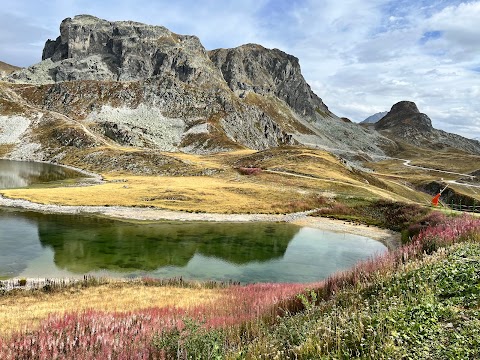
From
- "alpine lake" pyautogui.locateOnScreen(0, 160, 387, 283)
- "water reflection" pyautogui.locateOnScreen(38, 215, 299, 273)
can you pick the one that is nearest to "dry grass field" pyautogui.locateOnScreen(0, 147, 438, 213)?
"alpine lake" pyautogui.locateOnScreen(0, 160, 387, 283)

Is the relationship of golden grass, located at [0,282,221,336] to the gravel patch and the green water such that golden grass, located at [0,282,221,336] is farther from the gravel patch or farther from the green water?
the gravel patch

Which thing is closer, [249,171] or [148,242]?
[148,242]

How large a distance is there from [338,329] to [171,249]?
115 feet

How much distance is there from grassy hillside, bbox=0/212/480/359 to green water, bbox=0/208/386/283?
2146cm

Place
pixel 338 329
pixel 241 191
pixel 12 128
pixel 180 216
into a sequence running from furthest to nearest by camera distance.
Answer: pixel 12 128 < pixel 241 191 < pixel 180 216 < pixel 338 329

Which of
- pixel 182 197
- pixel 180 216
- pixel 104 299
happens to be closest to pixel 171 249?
pixel 180 216

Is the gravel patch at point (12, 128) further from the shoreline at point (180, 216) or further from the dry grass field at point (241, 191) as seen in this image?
the shoreline at point (180, 216)

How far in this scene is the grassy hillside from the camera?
7289mm

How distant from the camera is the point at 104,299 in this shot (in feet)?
70.3

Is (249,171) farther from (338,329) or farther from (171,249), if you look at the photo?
(338,329)

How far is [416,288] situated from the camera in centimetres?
1009

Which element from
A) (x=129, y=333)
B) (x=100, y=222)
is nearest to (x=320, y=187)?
(x=100, y=222)

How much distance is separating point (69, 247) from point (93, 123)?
175407 mm

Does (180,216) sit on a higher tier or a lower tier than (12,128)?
lower
